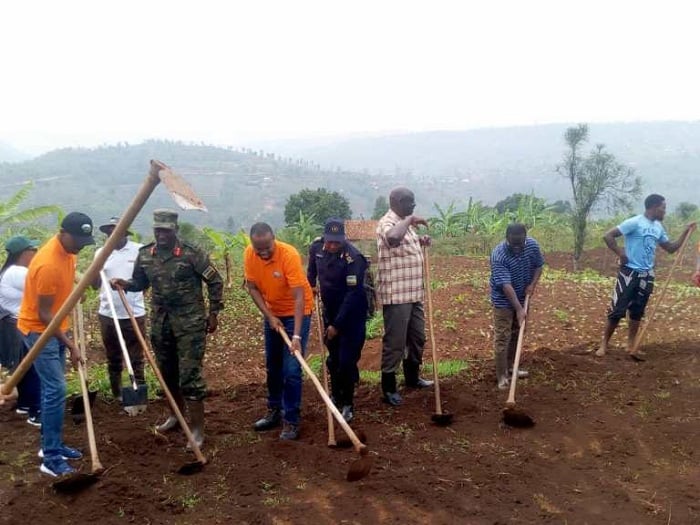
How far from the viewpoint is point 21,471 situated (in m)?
4.12

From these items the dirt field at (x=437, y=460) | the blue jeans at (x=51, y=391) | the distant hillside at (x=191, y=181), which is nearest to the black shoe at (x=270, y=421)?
the dirt field at (x=437, y=460)

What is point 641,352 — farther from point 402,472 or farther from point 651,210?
point 402,472

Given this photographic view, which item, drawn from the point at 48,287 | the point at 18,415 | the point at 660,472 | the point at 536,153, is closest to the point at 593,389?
the point at 660,472

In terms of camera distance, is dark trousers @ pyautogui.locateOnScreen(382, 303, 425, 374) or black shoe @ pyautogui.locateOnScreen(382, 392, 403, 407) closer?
dark trousers @ pyautogui.locateOnScreen(382, 303, 425, 374)

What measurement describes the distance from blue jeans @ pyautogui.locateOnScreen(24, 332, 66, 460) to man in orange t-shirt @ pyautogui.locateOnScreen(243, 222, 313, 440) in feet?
4.89

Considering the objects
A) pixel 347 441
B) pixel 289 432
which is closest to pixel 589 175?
pixel 347 441

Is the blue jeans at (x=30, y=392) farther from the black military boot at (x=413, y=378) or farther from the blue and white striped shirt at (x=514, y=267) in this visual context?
the blue and white striped shirt at (x=514, y=267)

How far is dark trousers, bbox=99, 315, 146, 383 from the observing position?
532 cm

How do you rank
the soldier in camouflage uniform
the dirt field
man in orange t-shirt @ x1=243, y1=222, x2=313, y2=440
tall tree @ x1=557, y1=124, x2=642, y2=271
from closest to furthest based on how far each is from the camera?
1. the dirt field
2. the soldier in camouflage uniform
3. man in orange t-shirt @ x1=243, y1=222, x2=313, y2=440
4. tall tree @ x1=557, y1=124, x2=642, y2=271

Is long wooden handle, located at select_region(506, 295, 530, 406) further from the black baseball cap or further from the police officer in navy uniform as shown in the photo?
the black baseball cap

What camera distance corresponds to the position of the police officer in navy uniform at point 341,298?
4.68 m

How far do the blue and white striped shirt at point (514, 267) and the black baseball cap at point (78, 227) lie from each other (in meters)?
3.53

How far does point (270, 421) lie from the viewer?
4945mm

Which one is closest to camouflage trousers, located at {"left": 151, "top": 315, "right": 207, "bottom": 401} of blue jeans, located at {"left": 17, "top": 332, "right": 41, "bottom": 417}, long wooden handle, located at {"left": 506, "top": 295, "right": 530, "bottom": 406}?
blue jeans, located at {"left": 17, "top": 332, "right": 41, "bottom": 417}
